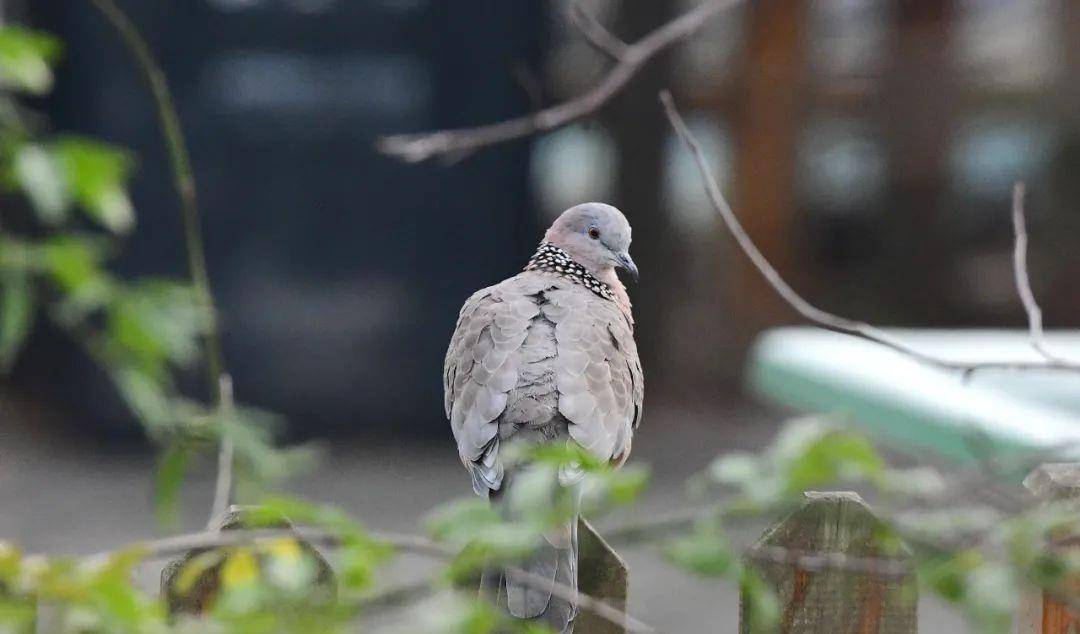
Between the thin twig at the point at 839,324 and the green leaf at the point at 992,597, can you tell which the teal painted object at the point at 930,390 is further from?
the green leaf at the point at 992,597

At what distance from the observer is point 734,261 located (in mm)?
Result: 8188

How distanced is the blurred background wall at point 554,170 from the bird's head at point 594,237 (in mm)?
3805

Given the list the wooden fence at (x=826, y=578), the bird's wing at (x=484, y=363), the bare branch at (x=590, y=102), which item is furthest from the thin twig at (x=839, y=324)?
the bird's wing at (x=484, y=363)

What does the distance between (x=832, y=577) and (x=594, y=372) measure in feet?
1.87

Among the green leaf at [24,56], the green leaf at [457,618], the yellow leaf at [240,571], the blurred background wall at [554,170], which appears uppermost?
the blurred background wall at [554,170]

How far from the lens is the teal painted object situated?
301cm

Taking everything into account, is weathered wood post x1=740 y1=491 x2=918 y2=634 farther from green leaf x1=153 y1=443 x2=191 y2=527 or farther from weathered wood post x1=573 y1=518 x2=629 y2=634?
green leaf x1=153 y1=443 x2=191 y2=527

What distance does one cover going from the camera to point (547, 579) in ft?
6.40

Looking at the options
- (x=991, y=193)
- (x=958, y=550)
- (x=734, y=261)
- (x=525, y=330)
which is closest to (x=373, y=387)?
(x=734, y=261)

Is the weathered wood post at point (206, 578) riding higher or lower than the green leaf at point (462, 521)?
higher

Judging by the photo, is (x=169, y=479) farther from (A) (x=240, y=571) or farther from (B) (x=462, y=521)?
(B) (x=462, y=521)

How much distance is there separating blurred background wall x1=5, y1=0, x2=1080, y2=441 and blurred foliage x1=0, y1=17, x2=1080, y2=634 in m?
5.45

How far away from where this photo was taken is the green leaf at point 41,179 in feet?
3.69

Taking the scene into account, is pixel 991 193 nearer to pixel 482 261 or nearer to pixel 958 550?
pixel 482 261
